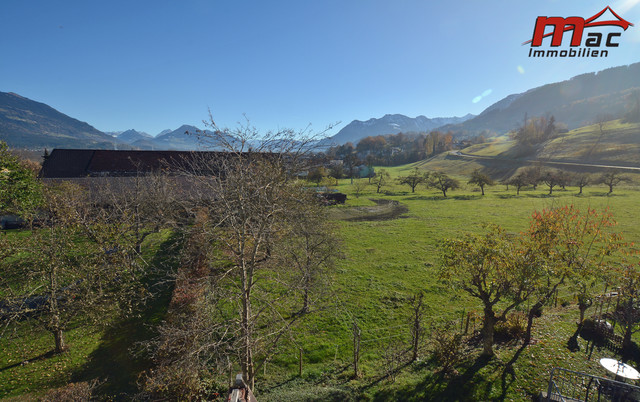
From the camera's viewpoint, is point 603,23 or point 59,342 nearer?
point 59,342

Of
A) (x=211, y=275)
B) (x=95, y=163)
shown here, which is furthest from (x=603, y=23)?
(x=95, y=163)

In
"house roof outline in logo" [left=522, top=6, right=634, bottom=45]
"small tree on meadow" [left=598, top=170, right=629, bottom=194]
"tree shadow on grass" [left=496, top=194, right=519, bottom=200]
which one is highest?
"house roof outline in logo" [left=522, top=6, right=634, bottom=45]

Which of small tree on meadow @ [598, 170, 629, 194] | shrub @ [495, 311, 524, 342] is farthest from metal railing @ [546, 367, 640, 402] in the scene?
small tree on meadow @ [598, 170, 629, 194]

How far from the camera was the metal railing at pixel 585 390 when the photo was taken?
724cm

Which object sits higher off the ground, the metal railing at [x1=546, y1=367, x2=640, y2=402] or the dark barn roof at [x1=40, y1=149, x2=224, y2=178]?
the dark barn roof at [x1=40, y1=149, x2=224, y2=178]

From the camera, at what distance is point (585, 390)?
890 cm

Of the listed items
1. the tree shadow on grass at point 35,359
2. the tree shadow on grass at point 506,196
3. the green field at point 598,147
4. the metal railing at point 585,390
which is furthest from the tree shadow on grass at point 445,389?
the green field at point 598,147

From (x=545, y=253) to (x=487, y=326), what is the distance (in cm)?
383

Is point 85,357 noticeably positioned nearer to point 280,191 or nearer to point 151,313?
point 151,313

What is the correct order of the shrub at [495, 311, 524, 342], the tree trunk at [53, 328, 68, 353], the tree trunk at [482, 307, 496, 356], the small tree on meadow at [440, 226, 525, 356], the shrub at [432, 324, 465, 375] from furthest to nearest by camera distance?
the shrub at [495, 311, 524, 342]
the tree trunk at [53, 328, 68, 353]
the tree trunk at [482, 307, 496, 356]
the small tree on meadow at [440, 226, 525, 356]
the shrub at [432, 324, 465, 375]

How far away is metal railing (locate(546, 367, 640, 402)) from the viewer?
7238mm

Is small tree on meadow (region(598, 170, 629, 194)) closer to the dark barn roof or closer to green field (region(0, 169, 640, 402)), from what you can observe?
green field (region(0, 169, 640, 402))

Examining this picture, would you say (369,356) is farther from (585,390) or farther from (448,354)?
(585,390)

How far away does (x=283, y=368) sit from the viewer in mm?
11016
